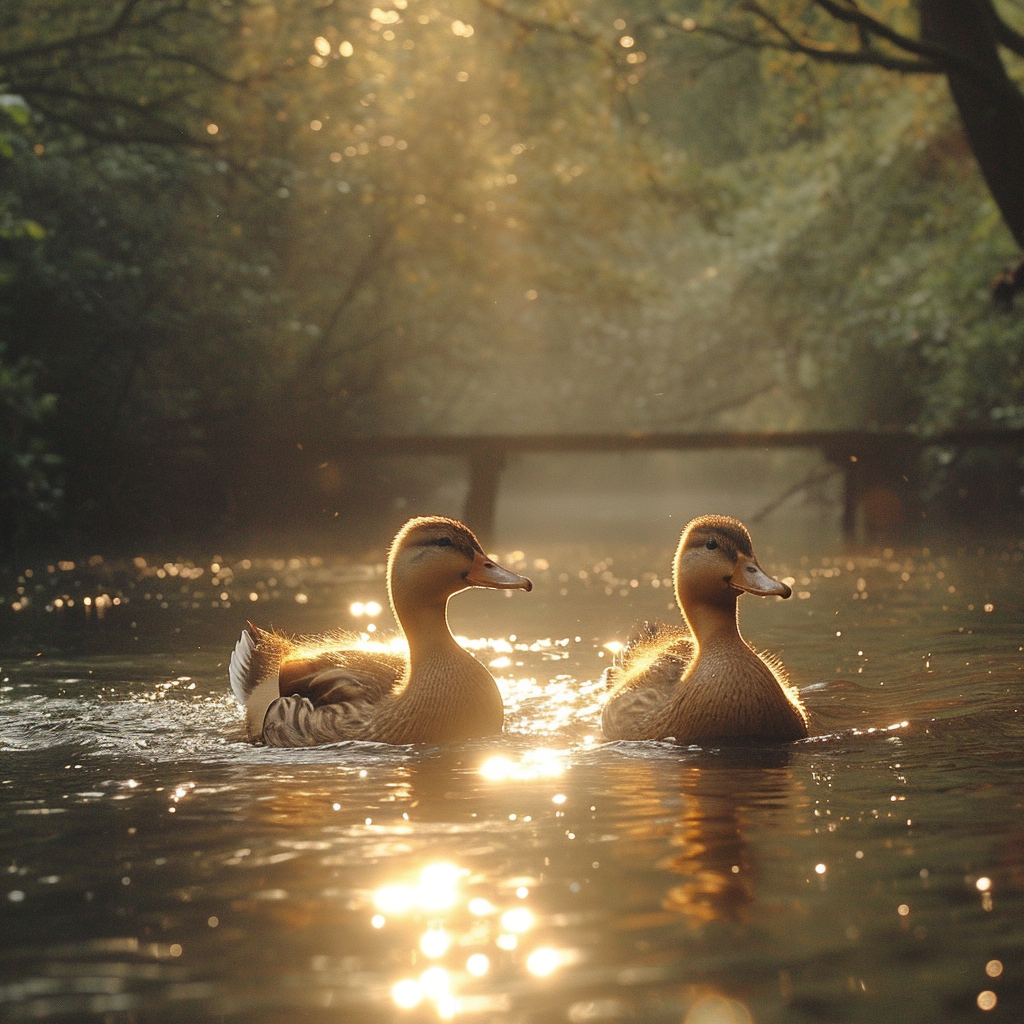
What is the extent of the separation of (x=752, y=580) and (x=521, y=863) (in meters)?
2.71

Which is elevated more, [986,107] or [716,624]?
[986,107]

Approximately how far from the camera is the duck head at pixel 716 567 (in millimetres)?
7207

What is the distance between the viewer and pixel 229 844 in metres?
5.06

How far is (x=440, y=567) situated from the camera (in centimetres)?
755

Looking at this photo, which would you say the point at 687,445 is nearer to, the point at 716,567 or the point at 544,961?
the point at 716,567

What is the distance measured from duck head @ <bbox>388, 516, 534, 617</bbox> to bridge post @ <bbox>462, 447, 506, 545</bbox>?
15934 mm

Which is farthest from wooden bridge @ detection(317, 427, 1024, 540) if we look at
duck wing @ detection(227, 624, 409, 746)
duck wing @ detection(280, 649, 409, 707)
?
duck wing @ detection(280, 649, 409, 707)

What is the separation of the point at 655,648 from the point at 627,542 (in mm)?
14902

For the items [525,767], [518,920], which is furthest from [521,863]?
[525,767]

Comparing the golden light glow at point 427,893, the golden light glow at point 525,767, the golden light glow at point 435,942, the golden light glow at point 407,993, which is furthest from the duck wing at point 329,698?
the golden light glow at point 407,993

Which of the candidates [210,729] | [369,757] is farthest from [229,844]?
[210,729]

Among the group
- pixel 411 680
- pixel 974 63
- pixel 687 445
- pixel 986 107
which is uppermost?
pixel 974 63

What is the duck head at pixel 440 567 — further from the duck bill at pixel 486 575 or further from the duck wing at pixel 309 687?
the duck wing at pixel 309 687

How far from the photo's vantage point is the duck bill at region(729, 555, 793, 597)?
691cm
